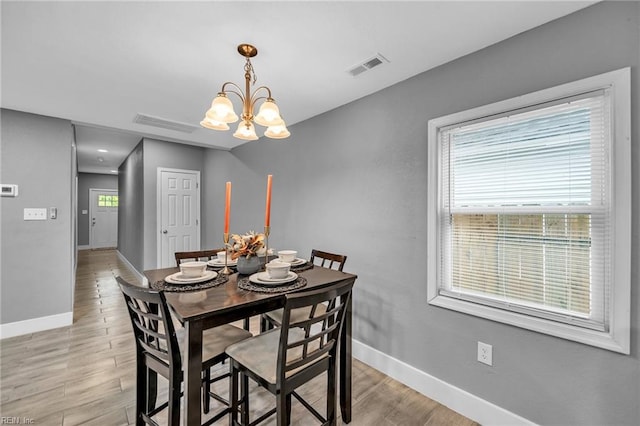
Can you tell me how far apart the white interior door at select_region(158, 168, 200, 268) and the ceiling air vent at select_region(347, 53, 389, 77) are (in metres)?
3.91

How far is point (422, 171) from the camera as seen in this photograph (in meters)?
2.12

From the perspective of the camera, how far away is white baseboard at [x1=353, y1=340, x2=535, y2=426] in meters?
1.67

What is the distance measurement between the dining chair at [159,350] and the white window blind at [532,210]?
1.57 meters

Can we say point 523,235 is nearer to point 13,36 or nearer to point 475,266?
point 475,266

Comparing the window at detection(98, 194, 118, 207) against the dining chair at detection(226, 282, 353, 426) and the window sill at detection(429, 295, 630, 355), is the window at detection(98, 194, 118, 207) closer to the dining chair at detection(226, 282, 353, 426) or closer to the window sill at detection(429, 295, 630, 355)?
the dining chair at detection(226, 282, 353, 426)

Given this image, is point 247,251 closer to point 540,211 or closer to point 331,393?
point 331,393

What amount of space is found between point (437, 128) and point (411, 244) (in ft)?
2.95

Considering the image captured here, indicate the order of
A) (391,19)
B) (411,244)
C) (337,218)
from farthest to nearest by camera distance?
(337,218) → (411,244) → (391,19)

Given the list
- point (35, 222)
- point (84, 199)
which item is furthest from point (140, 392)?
point (84, 199)

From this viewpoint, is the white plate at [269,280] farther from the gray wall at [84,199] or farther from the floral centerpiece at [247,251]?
the gray wall at [84,199]

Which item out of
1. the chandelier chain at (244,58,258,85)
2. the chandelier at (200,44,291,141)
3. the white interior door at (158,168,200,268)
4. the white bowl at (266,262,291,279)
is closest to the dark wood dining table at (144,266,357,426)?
the white bowl at (266,262,291,279)

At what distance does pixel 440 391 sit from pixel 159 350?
6.05 ft

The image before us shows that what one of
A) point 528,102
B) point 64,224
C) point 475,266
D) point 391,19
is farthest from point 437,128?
point 64,224

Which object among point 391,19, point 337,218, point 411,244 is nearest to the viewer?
point 391,19
